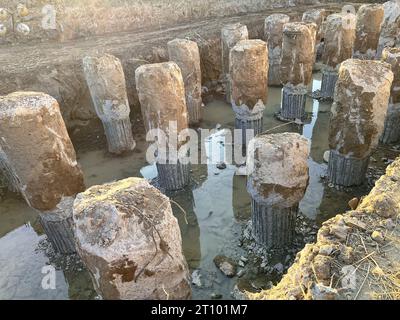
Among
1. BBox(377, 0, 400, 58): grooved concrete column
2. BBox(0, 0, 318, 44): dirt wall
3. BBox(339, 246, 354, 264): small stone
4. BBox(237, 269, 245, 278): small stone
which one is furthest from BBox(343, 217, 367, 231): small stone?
BBox(0, 0, 318, 44): dirt wall

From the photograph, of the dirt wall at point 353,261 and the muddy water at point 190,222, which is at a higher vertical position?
the dirt wall at point 353,261

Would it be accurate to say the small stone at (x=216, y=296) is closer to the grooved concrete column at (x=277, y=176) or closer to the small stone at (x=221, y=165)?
the grooved concrete column at (x=277, y=176)

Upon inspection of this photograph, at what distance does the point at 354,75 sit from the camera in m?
5.98

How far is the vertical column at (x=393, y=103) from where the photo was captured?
7.46m

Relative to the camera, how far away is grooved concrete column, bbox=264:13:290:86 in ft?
38.3

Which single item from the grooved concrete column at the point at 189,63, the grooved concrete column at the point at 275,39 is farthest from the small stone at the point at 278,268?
the grooved concrete column at the point at 275,39

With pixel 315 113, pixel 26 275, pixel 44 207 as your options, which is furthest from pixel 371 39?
pixel 26 275

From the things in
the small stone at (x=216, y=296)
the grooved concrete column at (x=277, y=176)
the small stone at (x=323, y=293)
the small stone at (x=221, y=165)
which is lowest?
the small stone at (x=216, y=296)

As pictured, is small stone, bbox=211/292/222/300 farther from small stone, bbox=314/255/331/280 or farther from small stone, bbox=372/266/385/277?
small stone, bbox=372/266/385/277

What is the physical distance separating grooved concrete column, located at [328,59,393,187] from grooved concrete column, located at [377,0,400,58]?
7084 millimetres

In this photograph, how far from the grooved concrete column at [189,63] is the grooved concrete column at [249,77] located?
1.52m

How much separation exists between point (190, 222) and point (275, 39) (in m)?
8.11

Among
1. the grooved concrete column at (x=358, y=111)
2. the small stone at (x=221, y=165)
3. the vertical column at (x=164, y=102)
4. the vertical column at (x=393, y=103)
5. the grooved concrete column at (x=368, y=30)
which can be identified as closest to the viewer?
the grooved concrete column at (x=358, y=111)

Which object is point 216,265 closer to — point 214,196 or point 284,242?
point 284,242
